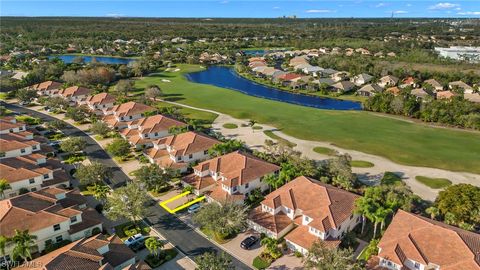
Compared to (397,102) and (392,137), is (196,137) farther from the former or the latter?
(397,102)

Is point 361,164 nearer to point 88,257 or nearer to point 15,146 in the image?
point 88,257

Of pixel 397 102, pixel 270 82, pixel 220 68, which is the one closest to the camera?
pixel 397 102

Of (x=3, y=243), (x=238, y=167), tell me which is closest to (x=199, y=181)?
(x=238, y=167)

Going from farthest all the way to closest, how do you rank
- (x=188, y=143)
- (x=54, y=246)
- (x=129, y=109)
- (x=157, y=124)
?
(x=129, y=109) → (x=157, y=124) → (x=188, y=143) → (x=54, y=246)

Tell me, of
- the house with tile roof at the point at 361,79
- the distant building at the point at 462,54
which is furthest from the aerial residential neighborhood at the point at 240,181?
the distant building at the point at 462,54

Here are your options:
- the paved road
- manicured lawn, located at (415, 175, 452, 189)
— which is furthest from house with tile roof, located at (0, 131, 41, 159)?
manicured lawn, located at (415, 175, 452, 189)

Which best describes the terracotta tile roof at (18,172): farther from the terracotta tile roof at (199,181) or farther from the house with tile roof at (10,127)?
the terracotta tile roof at (199,181)

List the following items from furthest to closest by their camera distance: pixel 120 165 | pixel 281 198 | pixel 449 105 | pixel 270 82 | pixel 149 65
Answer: pixel 149 65
pixel 270 82
pixel 449 105
pixel 120 165
pixel 281 198

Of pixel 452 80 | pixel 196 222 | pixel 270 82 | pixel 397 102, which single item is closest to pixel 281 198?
pixel 196 222
